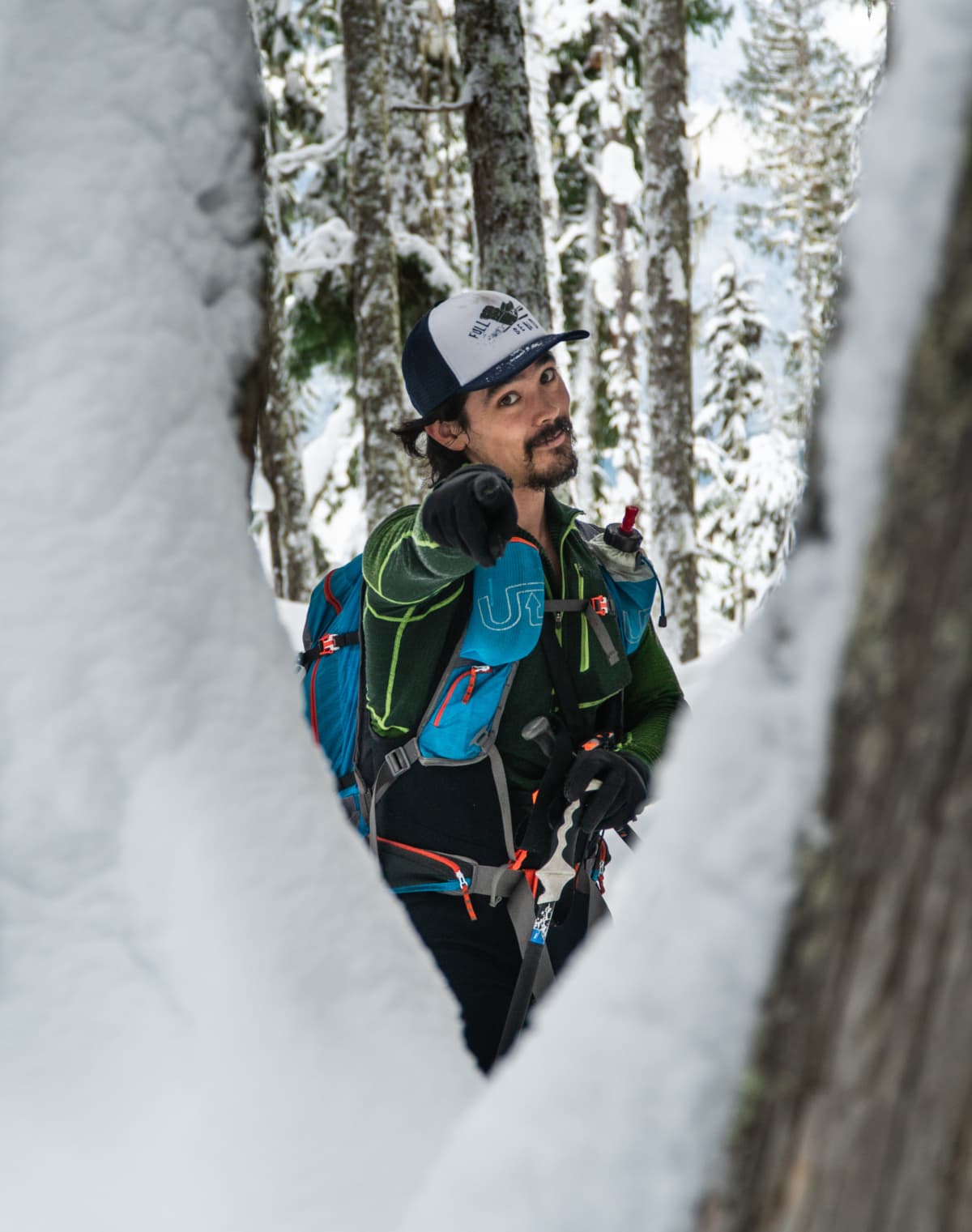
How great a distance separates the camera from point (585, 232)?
61.8ft

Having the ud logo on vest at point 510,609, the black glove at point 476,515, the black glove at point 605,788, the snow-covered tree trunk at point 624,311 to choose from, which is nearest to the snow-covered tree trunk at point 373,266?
the ud logo on vest at point 510,609

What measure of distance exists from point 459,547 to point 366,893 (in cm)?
108

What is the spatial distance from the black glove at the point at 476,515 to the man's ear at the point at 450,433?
31.1 inches

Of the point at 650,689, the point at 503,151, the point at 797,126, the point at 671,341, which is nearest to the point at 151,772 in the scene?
the point at 650,689

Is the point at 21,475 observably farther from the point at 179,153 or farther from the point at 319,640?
the point at 319,640

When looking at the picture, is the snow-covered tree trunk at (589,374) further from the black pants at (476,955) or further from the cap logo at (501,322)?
the black pants at (476,955)

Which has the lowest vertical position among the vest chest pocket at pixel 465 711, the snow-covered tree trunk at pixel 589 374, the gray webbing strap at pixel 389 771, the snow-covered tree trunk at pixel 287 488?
the snow-covered tree trunk at pixel 589 374

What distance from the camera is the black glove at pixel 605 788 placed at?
2.40 meters

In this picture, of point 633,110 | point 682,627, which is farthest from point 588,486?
point 682,627

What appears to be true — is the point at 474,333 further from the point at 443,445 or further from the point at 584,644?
the point at 584,644

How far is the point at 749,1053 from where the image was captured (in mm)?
677

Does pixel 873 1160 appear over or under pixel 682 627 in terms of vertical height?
over

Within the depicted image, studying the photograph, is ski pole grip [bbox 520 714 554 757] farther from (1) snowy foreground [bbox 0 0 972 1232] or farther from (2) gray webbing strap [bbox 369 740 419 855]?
(1) snowy foreground [bbox 0 0 972 1232]

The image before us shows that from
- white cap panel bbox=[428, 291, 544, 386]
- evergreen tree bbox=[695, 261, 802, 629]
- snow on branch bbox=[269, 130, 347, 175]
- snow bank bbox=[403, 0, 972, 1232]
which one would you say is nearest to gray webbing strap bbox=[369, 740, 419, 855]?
white cap panel bbox=[428, 291, 544, 386]
